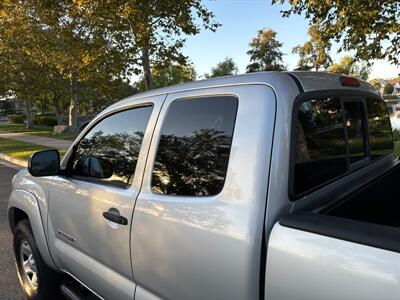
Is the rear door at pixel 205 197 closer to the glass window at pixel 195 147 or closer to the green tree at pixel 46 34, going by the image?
→ the glass window at pixel 195 147

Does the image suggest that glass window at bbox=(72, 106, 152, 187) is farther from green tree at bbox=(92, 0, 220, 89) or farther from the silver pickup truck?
green tree at bbox=(92, 0, 220, 89)

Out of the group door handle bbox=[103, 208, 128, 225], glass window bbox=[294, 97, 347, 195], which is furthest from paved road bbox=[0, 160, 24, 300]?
glass window bbox=[294, 97, 347, 195]

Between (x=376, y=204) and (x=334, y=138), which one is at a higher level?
(x=334, y=138)

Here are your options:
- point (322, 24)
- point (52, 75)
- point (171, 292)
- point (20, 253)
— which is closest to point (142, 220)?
point (171, 292)

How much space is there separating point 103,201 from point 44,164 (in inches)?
32.6

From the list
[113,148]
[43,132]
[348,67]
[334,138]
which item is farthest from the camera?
[43,132]

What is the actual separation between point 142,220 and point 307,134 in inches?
36.8

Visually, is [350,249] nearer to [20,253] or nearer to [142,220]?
[142,220]

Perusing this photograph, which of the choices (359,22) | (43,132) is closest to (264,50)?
(43,132)

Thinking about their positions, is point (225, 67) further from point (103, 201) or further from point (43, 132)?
point (103, 201)

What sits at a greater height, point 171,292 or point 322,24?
point 322,24

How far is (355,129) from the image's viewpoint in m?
2.65

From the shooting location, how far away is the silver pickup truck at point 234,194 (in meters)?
1.58

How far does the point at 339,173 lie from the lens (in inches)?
92.9
